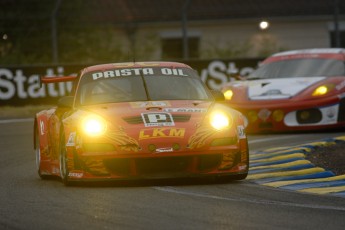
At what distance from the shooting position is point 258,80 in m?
19.5

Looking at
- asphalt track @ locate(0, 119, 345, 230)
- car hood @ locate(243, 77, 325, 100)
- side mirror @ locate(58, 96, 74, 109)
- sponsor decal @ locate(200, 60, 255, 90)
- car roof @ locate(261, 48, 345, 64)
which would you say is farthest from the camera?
sponsor decal @ locate(200, 60, 255, 90)

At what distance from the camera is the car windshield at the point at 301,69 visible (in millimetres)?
19328

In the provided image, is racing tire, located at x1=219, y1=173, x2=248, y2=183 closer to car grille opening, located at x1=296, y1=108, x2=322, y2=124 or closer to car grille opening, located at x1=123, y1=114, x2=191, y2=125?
car grille opening, located at x1=123, y1=114, x2=191, y2=125

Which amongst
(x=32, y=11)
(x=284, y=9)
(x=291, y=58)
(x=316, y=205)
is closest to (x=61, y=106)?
(x=316, y=205)

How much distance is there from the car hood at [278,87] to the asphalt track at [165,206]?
6417 millimetres

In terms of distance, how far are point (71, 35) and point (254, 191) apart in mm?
23184

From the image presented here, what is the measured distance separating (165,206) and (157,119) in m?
1.79

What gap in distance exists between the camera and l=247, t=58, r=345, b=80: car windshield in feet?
63.4

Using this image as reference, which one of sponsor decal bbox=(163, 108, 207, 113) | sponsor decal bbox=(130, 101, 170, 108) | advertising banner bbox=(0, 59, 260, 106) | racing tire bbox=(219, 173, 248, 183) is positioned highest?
advertising banner bbox=(0, 59, 260, 106)

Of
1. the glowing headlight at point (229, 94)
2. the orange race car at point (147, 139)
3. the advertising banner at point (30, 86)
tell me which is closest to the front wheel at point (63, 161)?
the orange race car at point (147, 139)

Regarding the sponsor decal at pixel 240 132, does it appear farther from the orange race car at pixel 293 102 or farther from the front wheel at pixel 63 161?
the orange race car at pixel 293 102

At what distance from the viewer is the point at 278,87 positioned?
61.2 feet

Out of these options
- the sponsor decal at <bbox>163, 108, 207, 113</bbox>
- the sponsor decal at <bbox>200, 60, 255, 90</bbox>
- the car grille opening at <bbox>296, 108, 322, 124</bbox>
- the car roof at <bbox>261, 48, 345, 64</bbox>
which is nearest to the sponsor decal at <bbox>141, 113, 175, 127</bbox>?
the sponsor decal at <bbox>163, 108, 207, 113</bbox>

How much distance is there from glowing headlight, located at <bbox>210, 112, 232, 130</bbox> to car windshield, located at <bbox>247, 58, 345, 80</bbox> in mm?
8216
